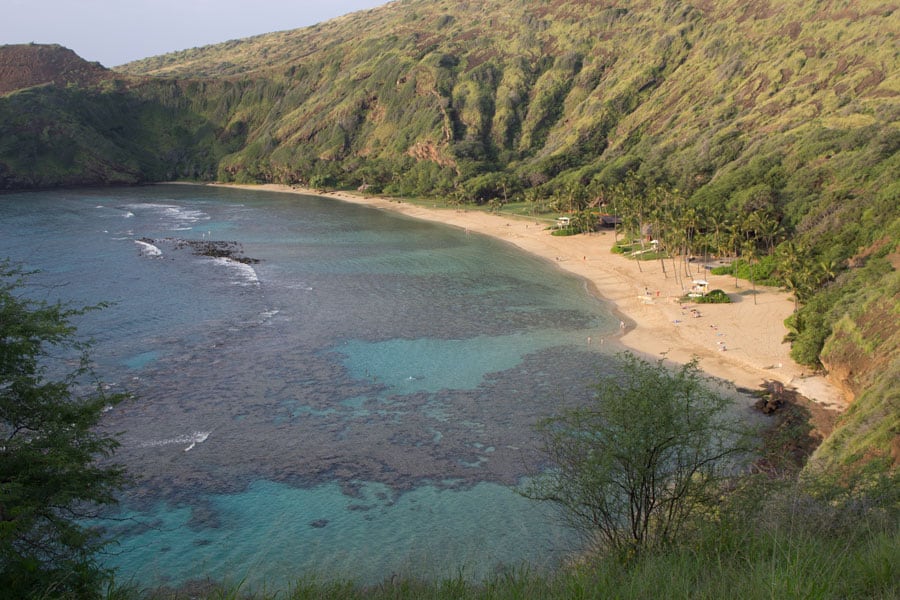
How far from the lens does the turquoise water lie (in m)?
28.1

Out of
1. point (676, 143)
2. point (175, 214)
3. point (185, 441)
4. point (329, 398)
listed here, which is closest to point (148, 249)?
point (175, 214)

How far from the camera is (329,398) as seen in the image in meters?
43.1

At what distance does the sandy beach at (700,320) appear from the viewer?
4531cm

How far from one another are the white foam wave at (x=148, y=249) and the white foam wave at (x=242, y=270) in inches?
374

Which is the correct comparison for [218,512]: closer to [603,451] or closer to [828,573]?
[603,451]

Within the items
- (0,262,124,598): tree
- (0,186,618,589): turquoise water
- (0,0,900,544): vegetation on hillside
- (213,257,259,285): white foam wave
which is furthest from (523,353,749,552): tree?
(213,257,259,285): white foam wave

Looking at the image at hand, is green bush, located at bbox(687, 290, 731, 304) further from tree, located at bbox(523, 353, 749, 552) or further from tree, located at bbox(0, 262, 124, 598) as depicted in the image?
tree, located at bbox(0, 262, 124, 598)

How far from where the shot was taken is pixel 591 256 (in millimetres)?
87500

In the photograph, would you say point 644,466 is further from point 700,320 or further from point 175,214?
point 175,214

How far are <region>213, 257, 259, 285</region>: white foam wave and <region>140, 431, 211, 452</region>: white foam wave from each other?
39864mm

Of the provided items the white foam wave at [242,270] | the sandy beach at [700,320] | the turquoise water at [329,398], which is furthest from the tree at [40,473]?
the white foam wave at [242,270]

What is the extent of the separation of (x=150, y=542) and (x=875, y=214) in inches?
2576

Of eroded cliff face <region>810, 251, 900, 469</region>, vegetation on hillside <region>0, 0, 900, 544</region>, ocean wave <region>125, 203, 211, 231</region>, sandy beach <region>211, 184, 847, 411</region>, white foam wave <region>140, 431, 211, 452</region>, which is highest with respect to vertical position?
vegetation on hillside <region>0, 0, 900, 544</region>

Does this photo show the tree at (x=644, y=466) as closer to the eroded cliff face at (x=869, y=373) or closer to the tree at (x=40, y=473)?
the eroded cliff face at (x=869, y=373)
